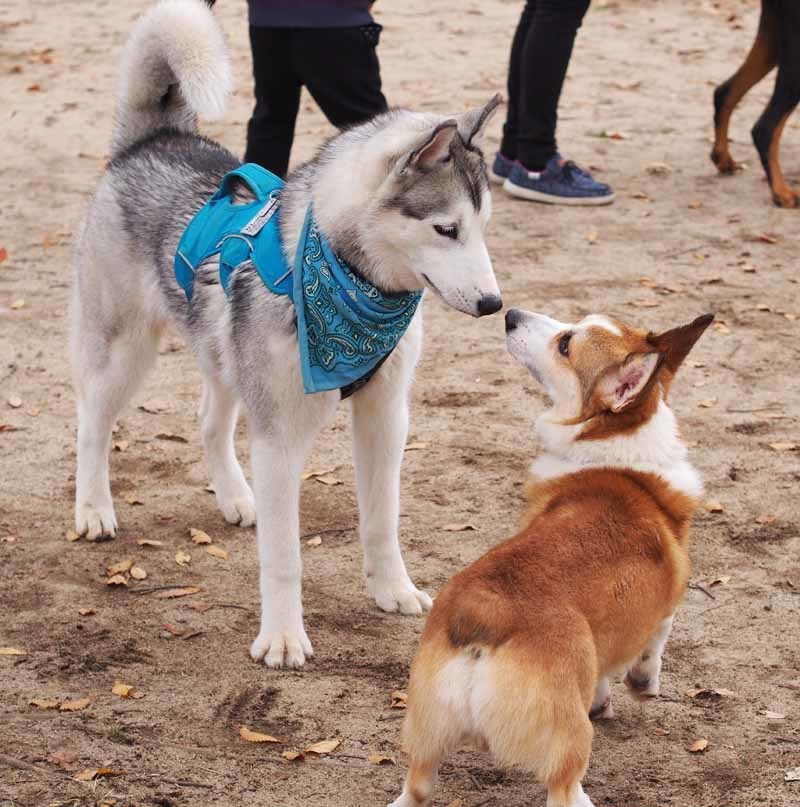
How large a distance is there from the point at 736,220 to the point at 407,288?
4565 mm

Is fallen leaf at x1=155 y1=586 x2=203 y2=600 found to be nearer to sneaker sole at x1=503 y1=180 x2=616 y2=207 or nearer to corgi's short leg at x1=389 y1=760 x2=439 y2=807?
corgi's short leg at x1=389 y1=760 x2=439 y2=807

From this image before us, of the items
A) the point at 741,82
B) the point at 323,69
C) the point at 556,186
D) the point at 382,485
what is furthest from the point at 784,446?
the point at 741,82

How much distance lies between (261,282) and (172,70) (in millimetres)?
1070

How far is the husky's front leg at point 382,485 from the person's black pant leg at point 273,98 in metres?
1.95

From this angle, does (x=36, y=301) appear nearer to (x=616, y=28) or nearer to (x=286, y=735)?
(x=286, y=735)

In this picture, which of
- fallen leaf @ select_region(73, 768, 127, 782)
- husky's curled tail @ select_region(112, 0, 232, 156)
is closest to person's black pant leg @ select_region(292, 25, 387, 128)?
husky's curled tail @ select_region(112, 0, 232, 156)

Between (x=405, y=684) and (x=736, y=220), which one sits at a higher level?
(x=405, y=684)

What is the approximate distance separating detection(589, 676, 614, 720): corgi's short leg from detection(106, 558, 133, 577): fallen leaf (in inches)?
65.4

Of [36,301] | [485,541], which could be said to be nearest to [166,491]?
[485,541]

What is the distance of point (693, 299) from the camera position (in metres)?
6.55

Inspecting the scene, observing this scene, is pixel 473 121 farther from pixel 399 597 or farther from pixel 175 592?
pixel 175 592

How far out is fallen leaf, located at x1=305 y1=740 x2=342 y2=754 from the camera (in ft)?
10.8

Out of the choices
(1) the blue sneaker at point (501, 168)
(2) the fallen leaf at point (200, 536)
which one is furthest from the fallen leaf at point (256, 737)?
(1) the blue sneaker at point (501, 168)

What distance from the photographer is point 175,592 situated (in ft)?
13.6
